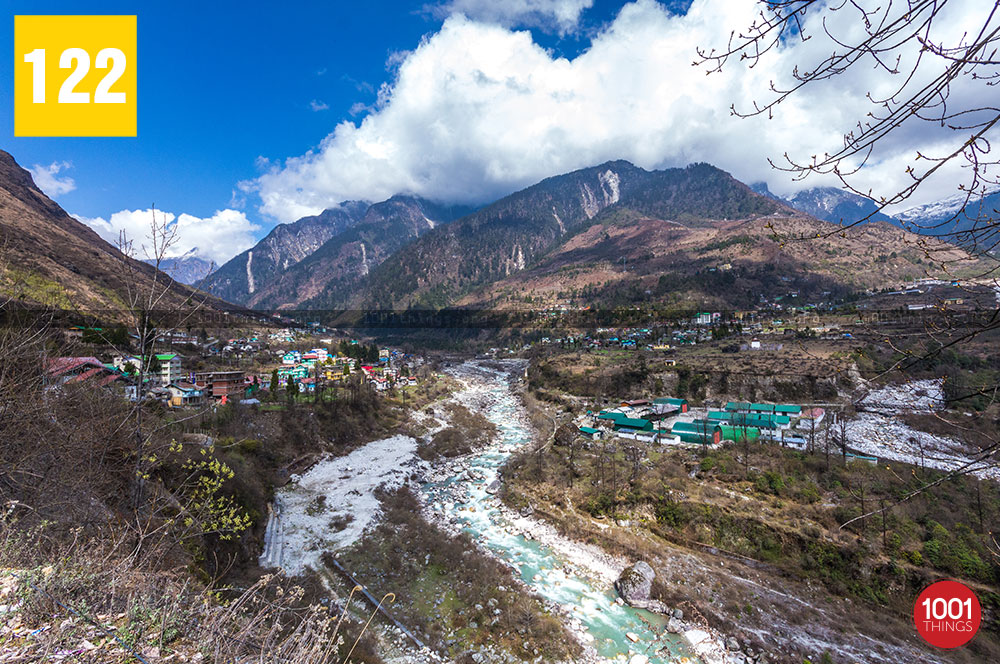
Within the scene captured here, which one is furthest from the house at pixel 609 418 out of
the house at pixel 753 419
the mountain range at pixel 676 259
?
the mountain range at pixel 676 259

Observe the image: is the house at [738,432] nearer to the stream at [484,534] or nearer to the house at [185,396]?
the stream at [484,534]

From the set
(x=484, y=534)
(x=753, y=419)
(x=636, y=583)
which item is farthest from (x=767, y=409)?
(x=484, y=534)

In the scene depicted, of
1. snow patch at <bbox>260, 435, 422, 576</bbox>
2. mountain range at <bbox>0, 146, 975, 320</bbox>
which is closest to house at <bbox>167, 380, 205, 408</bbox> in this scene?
mountain range at <bbox>0, 146, 975, 320</bbox>

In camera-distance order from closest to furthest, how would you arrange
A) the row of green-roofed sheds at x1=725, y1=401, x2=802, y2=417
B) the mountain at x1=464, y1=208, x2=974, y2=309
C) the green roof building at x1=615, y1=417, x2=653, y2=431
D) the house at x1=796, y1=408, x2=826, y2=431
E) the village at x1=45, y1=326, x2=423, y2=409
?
the village at x1=45, y1=326, x2=423, y2=409 → the house at x1=796, y1=408, x2=826, y2=431 → the green roof building at x1=615, y1=417, x2=653, y2=431 → the row of green-roofed sheds at x1=725, y1=401, x2=802, y2=417 → the mountain at x1=464, y1=208, x2=974, y2=309

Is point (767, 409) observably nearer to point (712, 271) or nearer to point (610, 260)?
point (712, 271)

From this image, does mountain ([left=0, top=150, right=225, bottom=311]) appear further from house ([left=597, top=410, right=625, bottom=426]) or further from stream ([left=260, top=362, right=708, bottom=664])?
house ([left=597, top=410, right=625, bottom=426])

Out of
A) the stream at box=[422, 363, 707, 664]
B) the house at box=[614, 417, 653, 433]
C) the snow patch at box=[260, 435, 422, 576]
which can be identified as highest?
the house at box=[614, 417, 653, 433]
